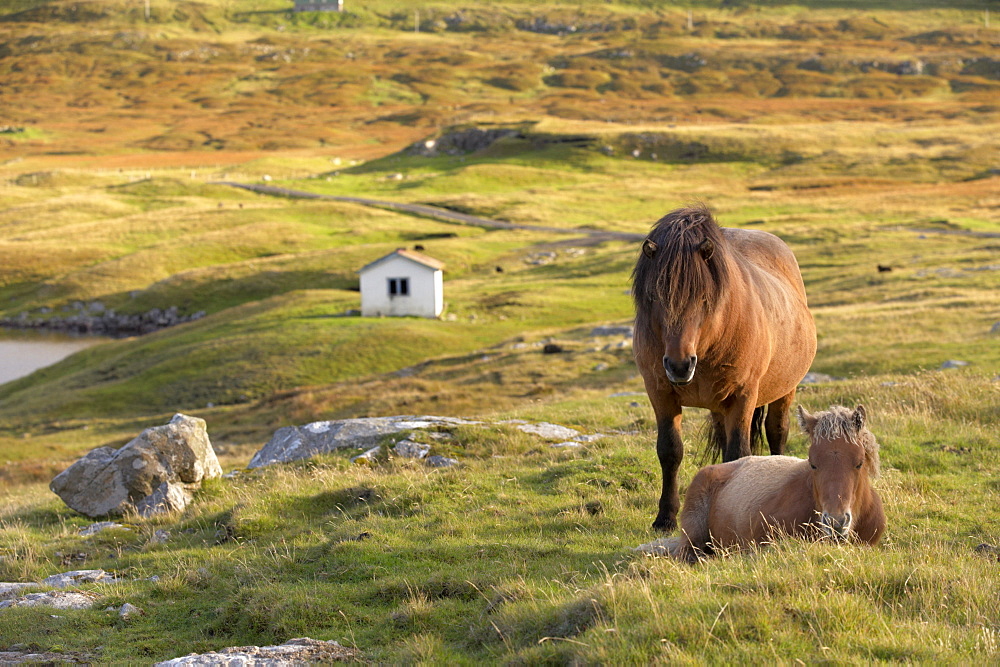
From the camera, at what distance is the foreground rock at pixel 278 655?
7219 millimetres

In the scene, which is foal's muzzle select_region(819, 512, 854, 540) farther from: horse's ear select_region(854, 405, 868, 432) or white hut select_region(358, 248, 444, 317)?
white hut select_region(358, 248, 444, 317)

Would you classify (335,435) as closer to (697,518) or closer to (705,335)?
(705,335)

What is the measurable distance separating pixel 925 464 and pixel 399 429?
9.00 m

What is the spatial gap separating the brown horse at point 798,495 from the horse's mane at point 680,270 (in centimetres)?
149

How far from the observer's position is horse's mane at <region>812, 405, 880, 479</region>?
7789 mm

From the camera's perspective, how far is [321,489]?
13.1 m

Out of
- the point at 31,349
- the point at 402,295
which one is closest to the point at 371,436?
the point at 402,295

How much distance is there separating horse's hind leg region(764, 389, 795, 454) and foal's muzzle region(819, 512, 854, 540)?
513 centimetres

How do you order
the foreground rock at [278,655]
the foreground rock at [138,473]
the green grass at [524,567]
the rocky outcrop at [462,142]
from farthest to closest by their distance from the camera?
the rocky outcrop at [462,142]
the foreground rock at [138,473]
the foreground rock at [278,655]
the green grass at [524,567]

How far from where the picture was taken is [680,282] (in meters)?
8.87

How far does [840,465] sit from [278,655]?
16.3 feet

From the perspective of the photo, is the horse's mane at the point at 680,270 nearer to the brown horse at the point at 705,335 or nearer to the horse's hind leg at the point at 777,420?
the brown horse at the point at 705,335

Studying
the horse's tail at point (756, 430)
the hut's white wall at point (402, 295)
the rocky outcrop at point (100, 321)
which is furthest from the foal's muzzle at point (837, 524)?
the rocky outcrop at point (100, 321)

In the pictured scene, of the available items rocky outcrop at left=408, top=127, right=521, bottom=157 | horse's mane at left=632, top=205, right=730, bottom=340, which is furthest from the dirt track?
horse's mane at left=632, top=205, right=730, bottom=340
